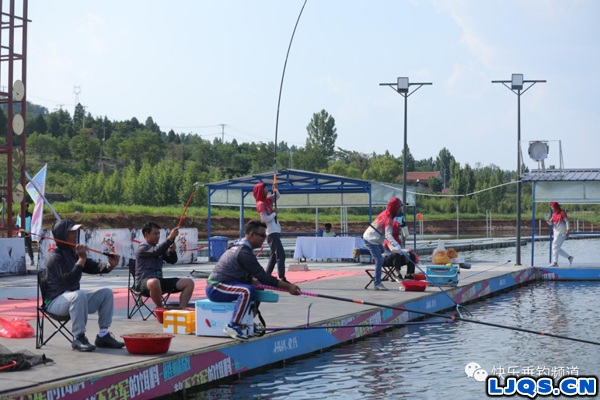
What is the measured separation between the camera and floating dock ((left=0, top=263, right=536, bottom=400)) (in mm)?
6516

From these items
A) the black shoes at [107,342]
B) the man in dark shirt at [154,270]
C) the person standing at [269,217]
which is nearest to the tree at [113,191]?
the person standing at [269,217]

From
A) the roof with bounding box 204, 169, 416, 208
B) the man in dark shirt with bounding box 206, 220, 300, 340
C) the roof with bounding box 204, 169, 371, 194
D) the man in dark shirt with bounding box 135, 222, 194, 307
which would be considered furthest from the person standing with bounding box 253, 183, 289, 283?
the roof with bounding box 204, 169, 371, 194

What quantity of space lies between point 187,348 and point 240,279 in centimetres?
111

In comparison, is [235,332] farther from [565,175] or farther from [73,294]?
[565,175]

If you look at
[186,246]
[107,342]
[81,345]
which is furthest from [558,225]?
[81,345]

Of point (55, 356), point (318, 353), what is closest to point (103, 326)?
point (55, 356)

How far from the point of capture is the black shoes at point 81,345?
783 centimetres

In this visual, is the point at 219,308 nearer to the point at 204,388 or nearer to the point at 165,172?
the point at 204,388

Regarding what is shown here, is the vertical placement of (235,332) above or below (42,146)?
below

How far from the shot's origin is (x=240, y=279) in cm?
877

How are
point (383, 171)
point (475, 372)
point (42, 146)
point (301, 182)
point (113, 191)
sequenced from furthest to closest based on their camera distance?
point (383, 171) → point (42, 146) → point (113, 191) → point (301, 182) → point (475, 372)

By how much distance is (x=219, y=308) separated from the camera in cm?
877

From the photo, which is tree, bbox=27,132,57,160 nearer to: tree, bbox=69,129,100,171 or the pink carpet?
tree, bbox=69,129,100,171

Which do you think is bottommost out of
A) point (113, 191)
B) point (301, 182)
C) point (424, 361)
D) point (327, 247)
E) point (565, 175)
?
point (424, 361)
